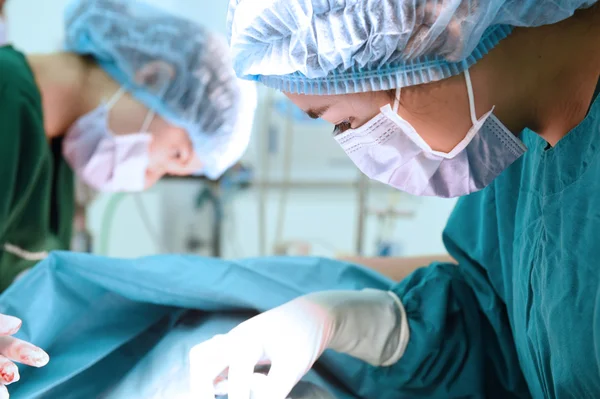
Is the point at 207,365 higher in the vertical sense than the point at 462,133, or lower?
lower

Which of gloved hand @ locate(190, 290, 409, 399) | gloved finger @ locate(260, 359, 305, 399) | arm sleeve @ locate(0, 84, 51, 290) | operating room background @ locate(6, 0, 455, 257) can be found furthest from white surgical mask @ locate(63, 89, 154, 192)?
gloved finger @ locate(260, 359, 305, 399)

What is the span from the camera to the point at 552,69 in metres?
0.78

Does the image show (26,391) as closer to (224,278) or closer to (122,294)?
(122,294)

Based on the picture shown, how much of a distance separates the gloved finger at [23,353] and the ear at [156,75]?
1162 mm

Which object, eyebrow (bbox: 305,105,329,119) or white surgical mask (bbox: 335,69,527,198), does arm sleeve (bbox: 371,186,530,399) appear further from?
eyebrow (bbox: 305,105,329,119)

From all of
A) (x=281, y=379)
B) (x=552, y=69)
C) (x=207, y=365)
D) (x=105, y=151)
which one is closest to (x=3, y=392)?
(x=207, y=365)

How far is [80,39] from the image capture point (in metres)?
1.81

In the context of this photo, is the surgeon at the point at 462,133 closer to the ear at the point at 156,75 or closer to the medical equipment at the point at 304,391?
the medical equipment at the point at 304,391

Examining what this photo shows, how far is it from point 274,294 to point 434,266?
324 mm

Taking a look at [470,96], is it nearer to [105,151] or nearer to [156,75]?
[156,75]

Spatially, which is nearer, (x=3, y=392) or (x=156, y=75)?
(x=3, y=392)

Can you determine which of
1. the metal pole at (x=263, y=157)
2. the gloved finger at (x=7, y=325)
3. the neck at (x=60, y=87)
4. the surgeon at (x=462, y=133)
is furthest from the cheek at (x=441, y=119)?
the metal pole at (x=263, y=157)

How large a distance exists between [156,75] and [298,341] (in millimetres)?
1214

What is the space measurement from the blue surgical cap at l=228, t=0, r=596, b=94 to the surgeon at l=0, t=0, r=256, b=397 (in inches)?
36.4
